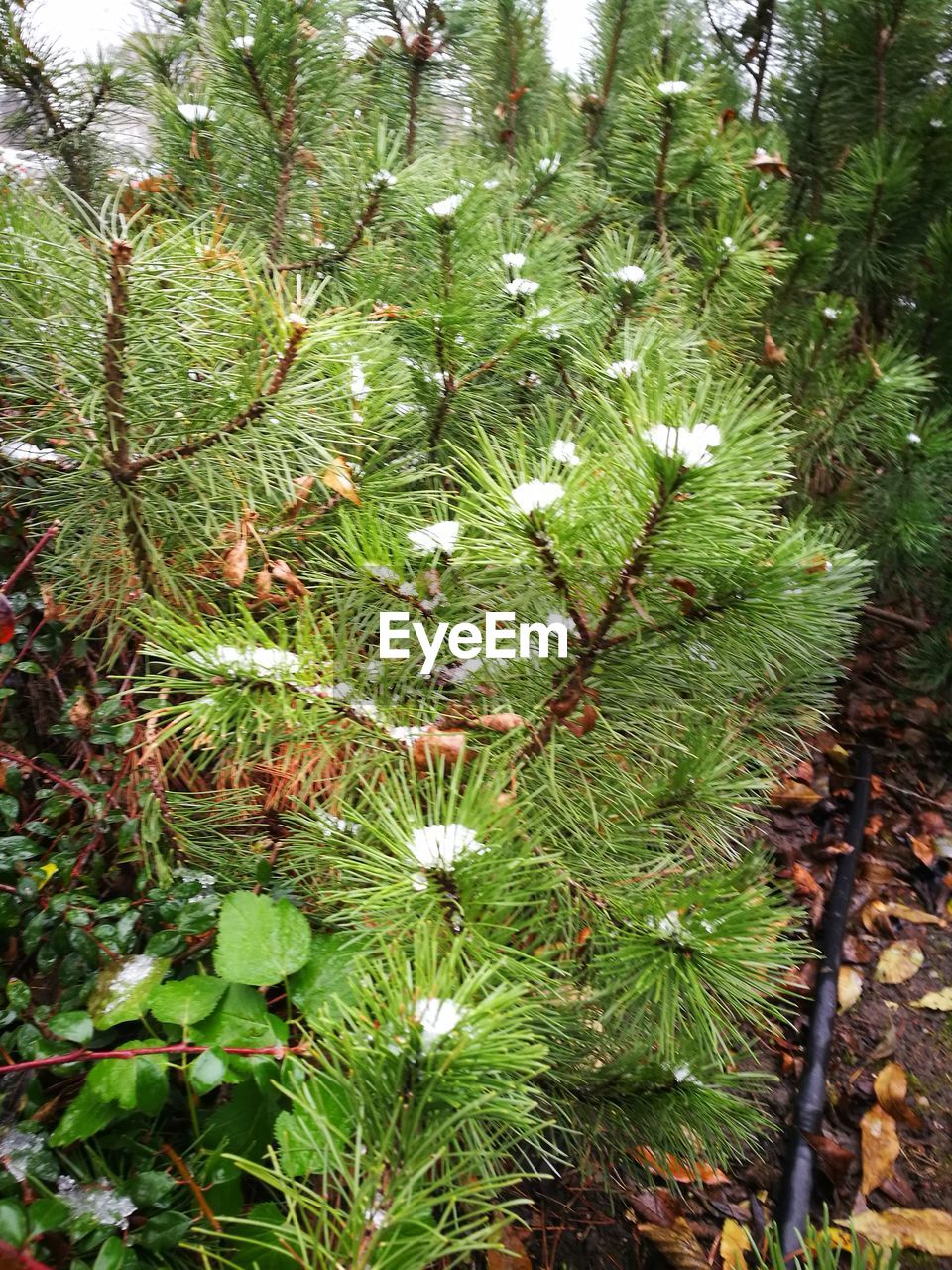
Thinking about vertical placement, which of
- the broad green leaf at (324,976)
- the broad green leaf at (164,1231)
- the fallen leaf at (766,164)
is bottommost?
the broad green leaf at (164,1231)

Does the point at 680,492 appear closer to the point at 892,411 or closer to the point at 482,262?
the point at 482,262

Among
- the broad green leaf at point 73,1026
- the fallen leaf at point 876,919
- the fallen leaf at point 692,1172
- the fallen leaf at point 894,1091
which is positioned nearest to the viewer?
the broad green leaf at point 73,1026

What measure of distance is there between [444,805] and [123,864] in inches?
17.5

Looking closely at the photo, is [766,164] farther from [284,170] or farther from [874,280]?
[284,170]

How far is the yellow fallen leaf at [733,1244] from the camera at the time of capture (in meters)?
1.17

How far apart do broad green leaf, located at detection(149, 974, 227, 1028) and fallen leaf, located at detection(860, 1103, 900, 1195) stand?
114 cm

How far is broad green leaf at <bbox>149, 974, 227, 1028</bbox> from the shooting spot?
74 cm

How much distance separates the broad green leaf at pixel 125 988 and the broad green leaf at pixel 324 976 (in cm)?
15

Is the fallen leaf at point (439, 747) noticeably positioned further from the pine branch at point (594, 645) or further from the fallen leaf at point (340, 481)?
the fallen leaf at point (340, 481)

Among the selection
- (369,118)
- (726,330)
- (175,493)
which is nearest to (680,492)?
(175,493)

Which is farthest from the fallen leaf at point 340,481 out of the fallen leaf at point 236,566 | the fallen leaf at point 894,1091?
the fallen leaf at point 894,1091

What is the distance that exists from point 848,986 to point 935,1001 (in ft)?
0.54

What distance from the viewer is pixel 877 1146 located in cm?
133

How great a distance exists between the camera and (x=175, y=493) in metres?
0.78
